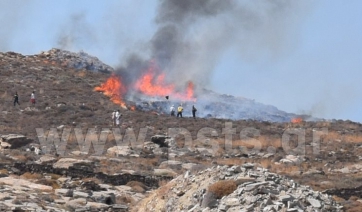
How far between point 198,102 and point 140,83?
6945 mm

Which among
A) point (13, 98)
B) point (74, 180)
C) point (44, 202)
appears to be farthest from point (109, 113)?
point (44, 202)

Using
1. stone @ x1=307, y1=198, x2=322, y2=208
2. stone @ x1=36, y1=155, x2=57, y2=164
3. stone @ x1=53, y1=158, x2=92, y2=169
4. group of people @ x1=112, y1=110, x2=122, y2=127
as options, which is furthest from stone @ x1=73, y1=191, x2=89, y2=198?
group of people @ x1=112, y1=110, x2=122, y2=127

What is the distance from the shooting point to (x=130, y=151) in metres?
47.1

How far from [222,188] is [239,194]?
2.68ft

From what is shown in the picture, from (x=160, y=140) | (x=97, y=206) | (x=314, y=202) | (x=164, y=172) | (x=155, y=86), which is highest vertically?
(x=155, y=86)

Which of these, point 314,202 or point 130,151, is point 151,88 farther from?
point 314,202

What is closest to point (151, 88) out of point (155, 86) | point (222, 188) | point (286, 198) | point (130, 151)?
point (155, 86)

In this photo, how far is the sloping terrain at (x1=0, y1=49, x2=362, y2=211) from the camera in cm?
3147

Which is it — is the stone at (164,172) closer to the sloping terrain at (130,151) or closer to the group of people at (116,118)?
the sloping terrain at (130,151)

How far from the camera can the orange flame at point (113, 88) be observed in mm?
74812

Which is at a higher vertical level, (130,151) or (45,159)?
(130,151)

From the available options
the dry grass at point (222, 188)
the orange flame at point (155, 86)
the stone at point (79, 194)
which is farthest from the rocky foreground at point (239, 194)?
the orange flame at point (155, 86)

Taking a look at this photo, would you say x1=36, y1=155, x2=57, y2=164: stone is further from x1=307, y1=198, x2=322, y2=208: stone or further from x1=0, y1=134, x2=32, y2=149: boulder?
x1=307, y1=198, x2=322, y2=208: stone

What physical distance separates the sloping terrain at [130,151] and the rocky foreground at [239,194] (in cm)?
249
